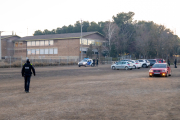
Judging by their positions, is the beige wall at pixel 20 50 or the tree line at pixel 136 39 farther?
the beige wall at pixel 20 50

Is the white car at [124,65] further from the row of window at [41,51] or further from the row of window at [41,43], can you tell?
the row of window at [41,43]

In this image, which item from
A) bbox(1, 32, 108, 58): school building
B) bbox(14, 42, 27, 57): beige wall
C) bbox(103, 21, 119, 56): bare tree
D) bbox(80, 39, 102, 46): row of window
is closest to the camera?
bbox(1, 32, 108, 58): school building

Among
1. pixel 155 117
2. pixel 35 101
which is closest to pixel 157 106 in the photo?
pixel 155 117

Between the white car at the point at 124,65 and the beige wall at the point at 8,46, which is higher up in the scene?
the beige wall at the point at 8,46

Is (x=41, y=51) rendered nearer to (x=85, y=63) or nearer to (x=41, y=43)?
(x=41, y=43)

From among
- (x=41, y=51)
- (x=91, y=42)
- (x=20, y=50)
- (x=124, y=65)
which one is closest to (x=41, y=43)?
(x=41, y=51)

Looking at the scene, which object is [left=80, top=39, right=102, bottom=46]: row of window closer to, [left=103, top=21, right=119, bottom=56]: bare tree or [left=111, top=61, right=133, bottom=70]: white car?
[left=103, top=21, right=119, bottom=56]: bare tree

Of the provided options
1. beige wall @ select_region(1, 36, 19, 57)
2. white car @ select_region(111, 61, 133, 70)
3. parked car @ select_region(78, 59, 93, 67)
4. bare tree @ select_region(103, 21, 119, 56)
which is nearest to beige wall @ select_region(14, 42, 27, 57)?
beige wall @ select_region(1, 36, 19, 57)

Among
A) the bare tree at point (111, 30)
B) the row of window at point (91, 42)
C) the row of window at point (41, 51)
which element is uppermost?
the bare tree at point (111, 30)

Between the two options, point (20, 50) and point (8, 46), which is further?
point (20, 50)

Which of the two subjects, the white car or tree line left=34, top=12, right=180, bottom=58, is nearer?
the white car

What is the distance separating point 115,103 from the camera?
9.02m

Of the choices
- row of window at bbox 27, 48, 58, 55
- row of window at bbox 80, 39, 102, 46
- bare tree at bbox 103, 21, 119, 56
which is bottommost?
row of window at bbox 27, 48, 58, 55

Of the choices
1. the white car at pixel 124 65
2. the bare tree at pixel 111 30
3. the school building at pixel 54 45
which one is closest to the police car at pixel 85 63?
the white car at pixel 124 65
